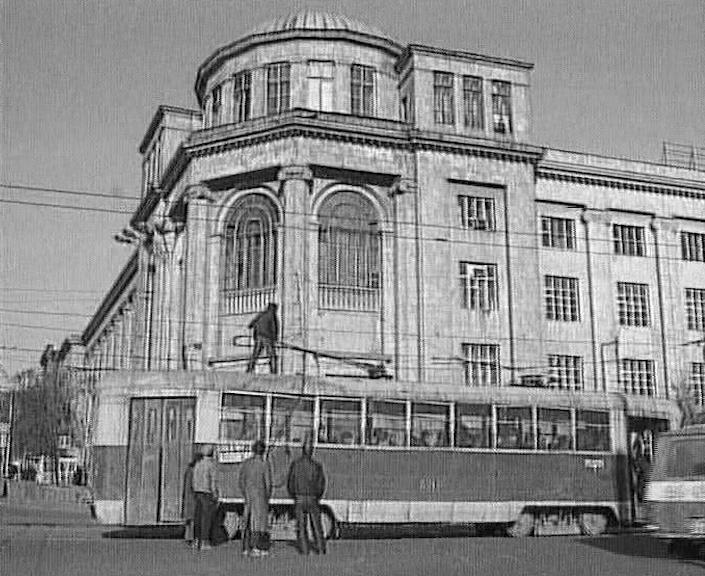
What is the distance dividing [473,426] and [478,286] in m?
17.9

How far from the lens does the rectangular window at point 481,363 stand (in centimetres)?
3778

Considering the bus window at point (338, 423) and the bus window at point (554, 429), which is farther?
the bus window at point (554, 429)

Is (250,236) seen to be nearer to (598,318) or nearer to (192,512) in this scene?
(598,318)

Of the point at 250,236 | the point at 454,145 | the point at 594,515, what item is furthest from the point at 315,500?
the point at 454,145

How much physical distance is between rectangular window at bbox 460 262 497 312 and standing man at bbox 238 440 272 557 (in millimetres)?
23048

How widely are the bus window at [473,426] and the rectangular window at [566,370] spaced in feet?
61.2

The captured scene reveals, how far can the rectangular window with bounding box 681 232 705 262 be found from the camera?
44000 mm

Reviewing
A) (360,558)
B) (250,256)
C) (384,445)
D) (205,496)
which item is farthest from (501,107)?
(360,558)

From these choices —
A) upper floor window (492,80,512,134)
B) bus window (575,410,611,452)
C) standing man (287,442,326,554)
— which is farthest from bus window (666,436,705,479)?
upper floor window (492,80,512,134)

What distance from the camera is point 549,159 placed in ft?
138

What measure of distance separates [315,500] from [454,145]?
25338 mm

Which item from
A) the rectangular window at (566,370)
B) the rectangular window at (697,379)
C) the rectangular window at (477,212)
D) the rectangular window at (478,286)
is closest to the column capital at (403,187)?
the rectangular window at (477,212)

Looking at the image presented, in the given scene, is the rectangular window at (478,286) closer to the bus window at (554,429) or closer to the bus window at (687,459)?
the bus window at (554,429)

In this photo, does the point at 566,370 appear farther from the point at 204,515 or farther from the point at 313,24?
the point at 204,515
